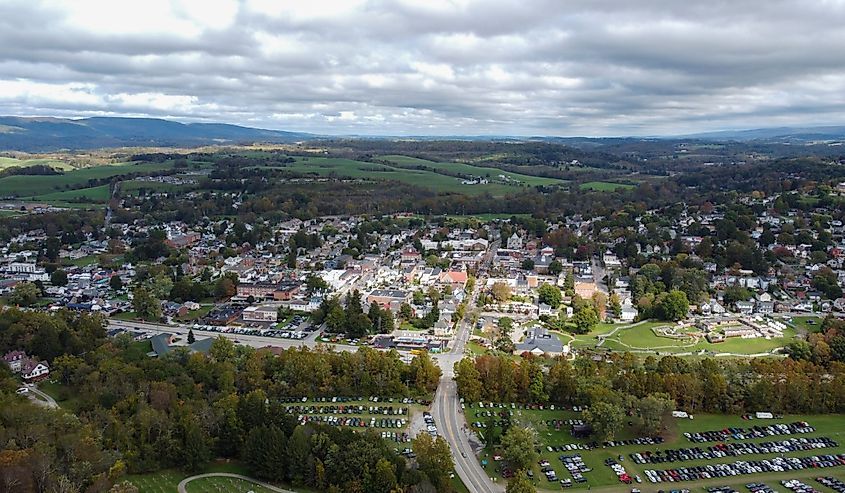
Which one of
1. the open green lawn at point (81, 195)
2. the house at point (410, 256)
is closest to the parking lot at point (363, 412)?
the house at point (410, 256)

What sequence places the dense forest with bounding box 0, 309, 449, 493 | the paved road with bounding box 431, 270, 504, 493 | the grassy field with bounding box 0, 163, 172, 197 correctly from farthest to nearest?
the grassy field with bounding box 0, 163, 172, 197
the paved road with bounding box 431, 270, 504, 493
the dense forest with bounding box 0, 309, 449, 493

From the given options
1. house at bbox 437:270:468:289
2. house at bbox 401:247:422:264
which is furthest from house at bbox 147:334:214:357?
house at bbox 401:247:422:264

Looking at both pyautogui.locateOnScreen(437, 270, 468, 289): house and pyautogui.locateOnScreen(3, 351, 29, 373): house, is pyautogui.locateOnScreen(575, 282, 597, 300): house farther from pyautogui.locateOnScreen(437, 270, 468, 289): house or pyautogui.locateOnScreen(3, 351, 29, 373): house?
pyautogui.locateOnScreen(3, 351, 29, 373): house

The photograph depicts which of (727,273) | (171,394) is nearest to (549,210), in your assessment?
(727,273)

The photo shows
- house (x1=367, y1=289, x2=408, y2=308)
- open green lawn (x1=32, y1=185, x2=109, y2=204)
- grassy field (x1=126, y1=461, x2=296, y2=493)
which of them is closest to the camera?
grassy field (x1=126, y1=461, x2=296, y2=493)

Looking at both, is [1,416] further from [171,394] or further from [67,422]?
[171,394]

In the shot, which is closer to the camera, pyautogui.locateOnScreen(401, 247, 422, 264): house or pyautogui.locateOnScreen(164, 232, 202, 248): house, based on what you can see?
pyautogui.locateOnScreen(401, 247, 422, 264): house

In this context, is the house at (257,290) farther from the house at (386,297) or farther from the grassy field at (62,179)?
the grassy field at (62,179)
